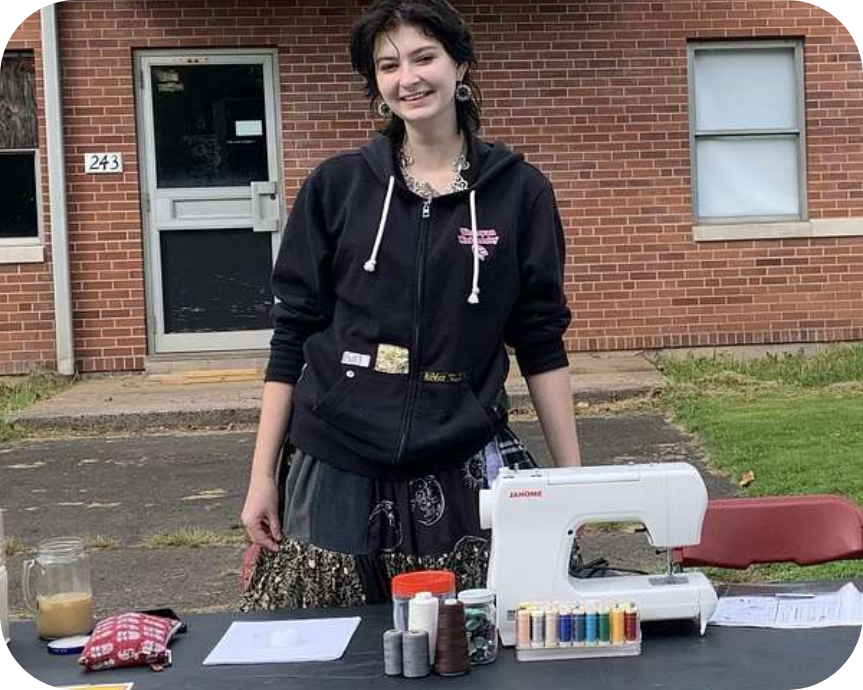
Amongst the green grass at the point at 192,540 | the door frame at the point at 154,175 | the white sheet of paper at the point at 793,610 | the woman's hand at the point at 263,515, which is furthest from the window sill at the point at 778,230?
the woman's hand at the point at 263,515

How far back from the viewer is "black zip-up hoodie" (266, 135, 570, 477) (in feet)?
8.44

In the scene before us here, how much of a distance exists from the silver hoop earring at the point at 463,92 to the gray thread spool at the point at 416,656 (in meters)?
1.19

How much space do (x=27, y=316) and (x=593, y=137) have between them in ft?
14.6

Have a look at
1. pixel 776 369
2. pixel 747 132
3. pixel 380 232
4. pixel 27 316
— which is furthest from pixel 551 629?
pixel 747 132

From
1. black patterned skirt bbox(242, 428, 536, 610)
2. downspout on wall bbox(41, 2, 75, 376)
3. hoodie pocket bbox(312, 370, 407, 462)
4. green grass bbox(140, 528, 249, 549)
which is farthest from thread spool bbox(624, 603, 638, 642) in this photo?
downspout on wall bbox(41, 2, 75, 376)

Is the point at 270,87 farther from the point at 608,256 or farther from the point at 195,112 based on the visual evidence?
the point at 608,256

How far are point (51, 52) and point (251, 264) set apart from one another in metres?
2.09

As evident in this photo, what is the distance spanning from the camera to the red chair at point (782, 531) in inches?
105

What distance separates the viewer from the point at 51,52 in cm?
898

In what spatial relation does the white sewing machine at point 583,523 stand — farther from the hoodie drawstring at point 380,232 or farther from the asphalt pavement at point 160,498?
the asphalt pavement at point 160,498

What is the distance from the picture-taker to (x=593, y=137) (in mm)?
9445

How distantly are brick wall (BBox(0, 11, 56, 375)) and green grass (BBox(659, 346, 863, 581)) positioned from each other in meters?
4.55

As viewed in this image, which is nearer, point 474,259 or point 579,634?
point 579,634

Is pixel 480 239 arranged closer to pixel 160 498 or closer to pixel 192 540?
pixel 192 540
